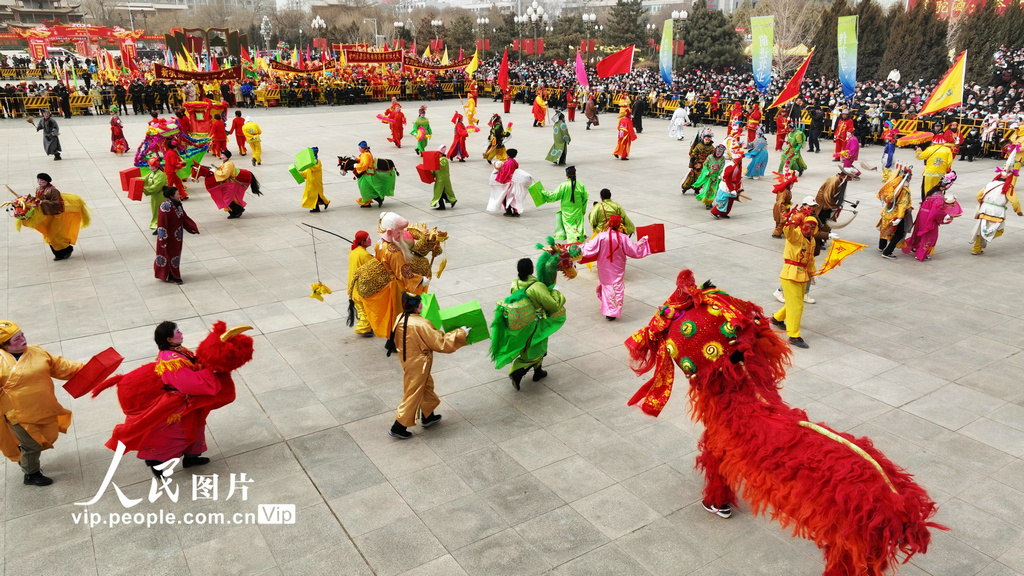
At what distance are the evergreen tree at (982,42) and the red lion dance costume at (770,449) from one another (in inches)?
1388

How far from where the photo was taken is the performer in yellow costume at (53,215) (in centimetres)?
999

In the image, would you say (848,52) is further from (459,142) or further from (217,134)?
(217,134)

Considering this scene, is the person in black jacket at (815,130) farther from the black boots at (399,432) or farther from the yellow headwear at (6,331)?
the yellow headwear at (6,331)

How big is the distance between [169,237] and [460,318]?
5.75m

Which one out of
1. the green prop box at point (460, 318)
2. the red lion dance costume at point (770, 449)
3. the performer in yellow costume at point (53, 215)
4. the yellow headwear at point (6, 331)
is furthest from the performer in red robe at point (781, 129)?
the yellow headwear at point (6, 331)

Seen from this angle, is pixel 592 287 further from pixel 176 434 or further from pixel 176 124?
pixel 176 124

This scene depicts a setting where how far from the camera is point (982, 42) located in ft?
106

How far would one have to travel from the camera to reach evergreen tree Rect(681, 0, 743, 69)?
154ft

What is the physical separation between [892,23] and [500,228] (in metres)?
34.2

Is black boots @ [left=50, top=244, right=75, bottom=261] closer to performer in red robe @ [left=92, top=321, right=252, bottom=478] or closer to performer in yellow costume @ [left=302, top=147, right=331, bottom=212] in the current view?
performer in yellow costume @ [left=302, top=147, right=331, bottom=212]

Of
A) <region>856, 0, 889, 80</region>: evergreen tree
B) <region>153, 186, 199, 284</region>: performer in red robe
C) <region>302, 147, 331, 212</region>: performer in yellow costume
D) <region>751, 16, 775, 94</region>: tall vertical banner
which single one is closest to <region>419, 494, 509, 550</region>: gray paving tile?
<region>153, 186, 199, 284</region>: performer in red robe

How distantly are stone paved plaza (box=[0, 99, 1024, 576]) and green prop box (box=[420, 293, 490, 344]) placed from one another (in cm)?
97

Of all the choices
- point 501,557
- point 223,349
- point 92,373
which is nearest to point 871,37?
point 501,557

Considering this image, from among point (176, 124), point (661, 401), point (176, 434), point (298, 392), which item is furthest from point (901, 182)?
point (176, 124)
